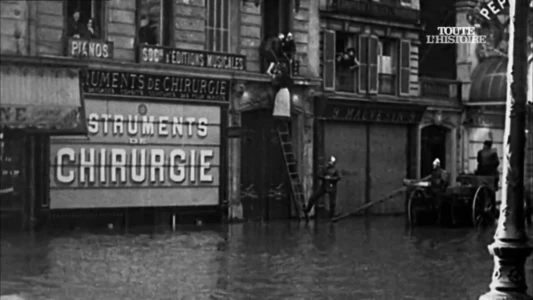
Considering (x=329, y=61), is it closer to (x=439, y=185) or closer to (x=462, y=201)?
(x=439, y=185)

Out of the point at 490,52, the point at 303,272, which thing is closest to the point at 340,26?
the point at 490,52

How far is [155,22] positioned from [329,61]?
22.8ft

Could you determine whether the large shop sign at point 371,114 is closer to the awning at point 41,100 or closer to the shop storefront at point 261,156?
the shop storefront at point 261,156

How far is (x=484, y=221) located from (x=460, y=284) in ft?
41.2

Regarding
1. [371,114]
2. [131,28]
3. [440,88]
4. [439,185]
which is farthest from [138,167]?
[440,88]

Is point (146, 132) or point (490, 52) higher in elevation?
point (490, 52)

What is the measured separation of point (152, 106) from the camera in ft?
85.9

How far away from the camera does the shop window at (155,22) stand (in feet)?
86.2

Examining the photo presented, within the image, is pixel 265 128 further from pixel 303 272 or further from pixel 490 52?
pixel 303 272

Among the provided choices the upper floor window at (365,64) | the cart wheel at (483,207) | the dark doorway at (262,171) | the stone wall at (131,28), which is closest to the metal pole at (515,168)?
the stone wall at (131,28)

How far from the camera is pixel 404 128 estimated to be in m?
35.4

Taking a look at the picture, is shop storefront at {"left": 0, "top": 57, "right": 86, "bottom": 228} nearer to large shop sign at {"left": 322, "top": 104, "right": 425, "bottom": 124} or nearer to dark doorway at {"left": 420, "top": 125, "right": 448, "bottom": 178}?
large shop sign at {"left": 322, "top": 104, "right": 425, "bottom": 124}

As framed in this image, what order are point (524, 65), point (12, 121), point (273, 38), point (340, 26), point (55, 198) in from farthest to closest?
1. point (340, 26)
2. point (273, 38)
3. point (55, 198)
4. point (12, 121)
5. point (524, 65)

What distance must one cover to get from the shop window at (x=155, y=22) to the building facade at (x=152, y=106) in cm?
3
